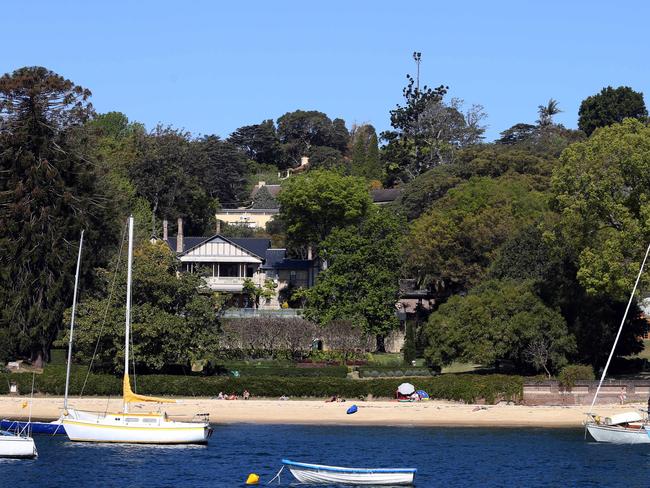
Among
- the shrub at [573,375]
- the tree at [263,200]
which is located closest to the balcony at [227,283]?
the shrub at [573,375]

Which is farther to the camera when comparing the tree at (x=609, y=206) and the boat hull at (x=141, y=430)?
the tree at (x=609, y=206)

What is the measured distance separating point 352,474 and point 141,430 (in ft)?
52.8

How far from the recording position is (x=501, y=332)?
84438mm

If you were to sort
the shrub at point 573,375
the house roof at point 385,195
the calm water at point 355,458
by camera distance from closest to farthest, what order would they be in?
the calm water at point 355,458 → the shrub at point 573,375 → the house roof at point 385,195

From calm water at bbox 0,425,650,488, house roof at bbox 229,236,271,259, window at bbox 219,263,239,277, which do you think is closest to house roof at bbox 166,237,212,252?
house roof at bbox 229,236,271,259

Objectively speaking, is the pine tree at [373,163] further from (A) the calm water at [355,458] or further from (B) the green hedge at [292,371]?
(A) the calm water at [355,458]

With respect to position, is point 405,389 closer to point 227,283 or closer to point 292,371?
point 292,371

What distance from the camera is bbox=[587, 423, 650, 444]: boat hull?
70000 millimetres

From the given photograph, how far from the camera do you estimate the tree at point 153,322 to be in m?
83.9

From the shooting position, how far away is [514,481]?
5906cm

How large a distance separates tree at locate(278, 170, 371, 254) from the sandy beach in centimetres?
4580

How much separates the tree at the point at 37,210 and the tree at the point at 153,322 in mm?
4846

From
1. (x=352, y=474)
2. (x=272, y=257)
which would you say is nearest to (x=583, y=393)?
(x=352, y=474)

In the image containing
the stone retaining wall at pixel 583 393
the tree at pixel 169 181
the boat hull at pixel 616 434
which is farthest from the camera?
the tree at pixel 169 181
